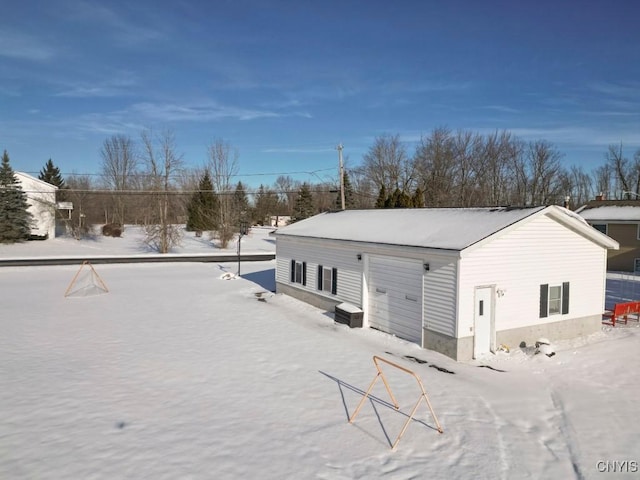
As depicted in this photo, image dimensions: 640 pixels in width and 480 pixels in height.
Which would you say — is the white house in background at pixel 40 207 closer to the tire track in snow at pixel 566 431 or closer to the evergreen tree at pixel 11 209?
the evergreen tree at pixel 11 209

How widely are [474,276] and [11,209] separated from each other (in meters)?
49.4

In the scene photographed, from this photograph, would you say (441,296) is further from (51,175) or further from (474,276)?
(51,175)

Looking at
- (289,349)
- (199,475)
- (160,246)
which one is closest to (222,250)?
(160,246)

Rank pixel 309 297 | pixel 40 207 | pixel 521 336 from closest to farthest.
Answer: pixel 521 336 < pixel 309 297 < pixel 40 207

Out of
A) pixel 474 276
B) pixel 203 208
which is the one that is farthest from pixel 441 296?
pixel 203 208

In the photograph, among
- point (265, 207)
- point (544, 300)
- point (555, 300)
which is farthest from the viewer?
point (265, 207)

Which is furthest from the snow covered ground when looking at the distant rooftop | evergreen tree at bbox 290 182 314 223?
evergreen tree at bbox 290 182 314 223

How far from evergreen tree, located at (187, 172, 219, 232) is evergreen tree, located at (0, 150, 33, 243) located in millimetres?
19947

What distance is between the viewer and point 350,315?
17016 millimetres

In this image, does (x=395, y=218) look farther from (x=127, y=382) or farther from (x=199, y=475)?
(x=199, y=475)

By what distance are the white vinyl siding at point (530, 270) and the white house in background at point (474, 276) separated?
3 cm

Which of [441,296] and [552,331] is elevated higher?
[441,296]

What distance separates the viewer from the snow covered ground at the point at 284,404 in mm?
7422

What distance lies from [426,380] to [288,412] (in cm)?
402
